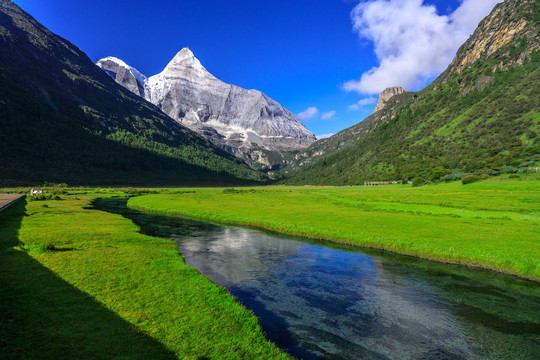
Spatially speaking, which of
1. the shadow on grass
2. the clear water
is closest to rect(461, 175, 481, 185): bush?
the clear water

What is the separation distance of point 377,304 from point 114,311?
1699 centimetres

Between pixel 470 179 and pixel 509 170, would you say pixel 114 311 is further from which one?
pixel 509 170

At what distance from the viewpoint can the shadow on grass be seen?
8984 millimetres

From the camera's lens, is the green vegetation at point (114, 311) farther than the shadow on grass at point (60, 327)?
Yes

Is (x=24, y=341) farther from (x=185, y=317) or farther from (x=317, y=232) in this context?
(x=317, y=232)

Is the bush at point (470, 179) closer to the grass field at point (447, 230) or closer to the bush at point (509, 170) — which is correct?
the bush at point (509, 170)

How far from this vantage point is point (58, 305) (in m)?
12.3

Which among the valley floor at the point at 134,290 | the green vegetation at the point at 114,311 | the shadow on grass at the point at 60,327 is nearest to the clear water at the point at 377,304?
the valley floor at the point at 134,290

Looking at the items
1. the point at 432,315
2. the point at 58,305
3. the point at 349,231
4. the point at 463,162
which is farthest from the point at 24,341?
the point at 463,162

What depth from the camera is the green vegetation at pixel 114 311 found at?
374 inches

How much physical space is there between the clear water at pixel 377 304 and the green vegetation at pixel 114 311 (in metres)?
3.46

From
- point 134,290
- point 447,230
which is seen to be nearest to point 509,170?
point 447,230

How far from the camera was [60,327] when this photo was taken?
1041cm

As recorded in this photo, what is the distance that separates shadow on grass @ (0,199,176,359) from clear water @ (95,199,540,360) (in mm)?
7474
